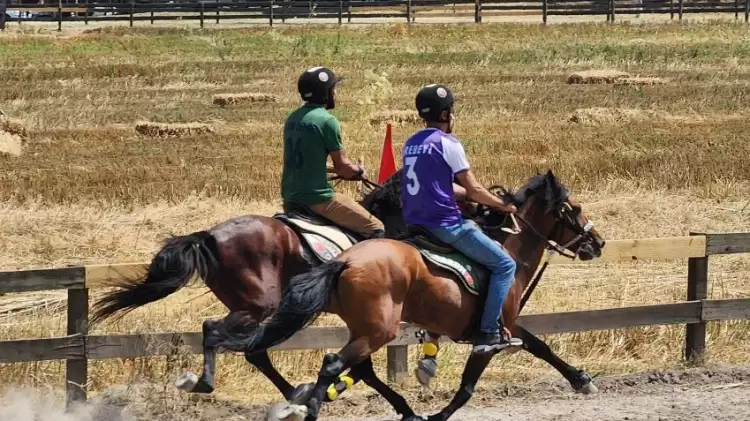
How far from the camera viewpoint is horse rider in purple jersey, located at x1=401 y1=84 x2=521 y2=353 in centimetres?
807

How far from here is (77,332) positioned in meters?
9.02

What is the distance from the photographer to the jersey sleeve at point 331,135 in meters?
9.22

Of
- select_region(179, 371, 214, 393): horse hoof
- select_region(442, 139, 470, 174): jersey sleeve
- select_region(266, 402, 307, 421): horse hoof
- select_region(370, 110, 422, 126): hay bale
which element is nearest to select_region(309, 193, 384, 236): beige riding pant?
select_region(442, 139, 470, 174): jersey sleeve

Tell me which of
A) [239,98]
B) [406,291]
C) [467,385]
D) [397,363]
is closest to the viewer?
[406,291]

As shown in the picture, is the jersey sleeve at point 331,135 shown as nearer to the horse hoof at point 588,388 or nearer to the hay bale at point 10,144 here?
the horse hoof at point 588,388

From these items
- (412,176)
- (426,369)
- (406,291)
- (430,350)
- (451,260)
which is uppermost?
(412,176)

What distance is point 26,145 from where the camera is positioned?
2156 cm

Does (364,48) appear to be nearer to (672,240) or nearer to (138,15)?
(138,15)

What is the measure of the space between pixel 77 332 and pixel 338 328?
197cm

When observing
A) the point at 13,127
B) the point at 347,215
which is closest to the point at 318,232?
the point at 347,215

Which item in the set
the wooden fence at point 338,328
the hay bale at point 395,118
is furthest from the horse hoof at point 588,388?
the hay bale at point 395,118

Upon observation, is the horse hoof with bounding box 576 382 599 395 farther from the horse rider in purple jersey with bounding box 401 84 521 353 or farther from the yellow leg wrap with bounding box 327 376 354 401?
the yellow leg wrap with bounding box 327 376 354 401

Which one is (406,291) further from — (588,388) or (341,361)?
(588,388)

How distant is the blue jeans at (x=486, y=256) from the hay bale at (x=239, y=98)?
2030cm
